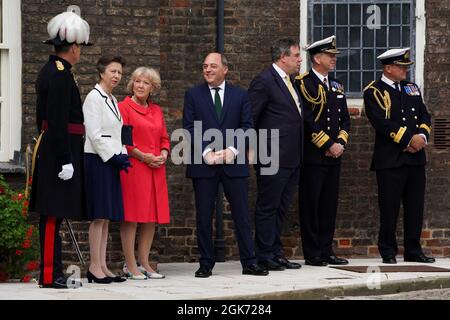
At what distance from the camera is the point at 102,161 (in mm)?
11367

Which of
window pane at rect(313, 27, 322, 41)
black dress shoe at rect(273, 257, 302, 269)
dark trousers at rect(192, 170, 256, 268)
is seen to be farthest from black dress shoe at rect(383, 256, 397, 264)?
window pane at rect(313, 27, 322, 41)

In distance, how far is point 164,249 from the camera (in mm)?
13984

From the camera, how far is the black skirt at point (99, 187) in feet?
37.1

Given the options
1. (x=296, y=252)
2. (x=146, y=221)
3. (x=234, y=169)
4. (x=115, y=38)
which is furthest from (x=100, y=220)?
(x=296, y=252)

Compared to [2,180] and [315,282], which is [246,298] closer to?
[315,282]

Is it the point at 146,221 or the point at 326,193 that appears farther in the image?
the point at 326,193

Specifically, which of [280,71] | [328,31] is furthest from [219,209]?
[328,31]

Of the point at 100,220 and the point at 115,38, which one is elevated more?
the point at 115,38

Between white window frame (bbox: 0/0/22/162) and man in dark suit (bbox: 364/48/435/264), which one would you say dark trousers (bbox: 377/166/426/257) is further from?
white window frame (bbox: 0/0/22/162)

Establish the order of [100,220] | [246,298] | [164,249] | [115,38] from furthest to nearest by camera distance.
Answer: [164,249], [115,38], [100,220], [246,298]

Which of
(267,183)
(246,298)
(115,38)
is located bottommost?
(246,298)

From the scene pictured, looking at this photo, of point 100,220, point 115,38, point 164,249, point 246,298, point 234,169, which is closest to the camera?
point 246,298

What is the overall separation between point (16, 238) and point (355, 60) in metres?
4.78

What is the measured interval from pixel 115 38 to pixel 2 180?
1962mm
